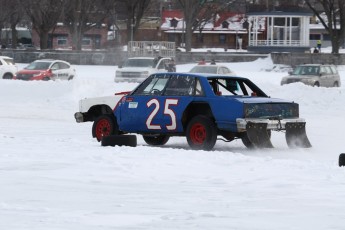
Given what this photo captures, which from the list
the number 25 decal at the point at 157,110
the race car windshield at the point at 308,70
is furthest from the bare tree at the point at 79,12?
the number 25 decal at the point at 157,110

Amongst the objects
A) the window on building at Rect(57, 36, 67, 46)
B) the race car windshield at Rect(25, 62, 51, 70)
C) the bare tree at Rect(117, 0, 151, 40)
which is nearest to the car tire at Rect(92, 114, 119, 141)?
the race car windshield at Rect(25, 62, 51, 70)

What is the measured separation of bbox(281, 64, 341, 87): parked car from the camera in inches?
1713

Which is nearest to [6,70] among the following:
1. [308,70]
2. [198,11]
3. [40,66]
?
[40,66]

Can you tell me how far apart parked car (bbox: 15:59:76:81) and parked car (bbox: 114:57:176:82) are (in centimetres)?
299

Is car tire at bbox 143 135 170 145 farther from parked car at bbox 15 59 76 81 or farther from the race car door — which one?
parked car at bbox 15 59 76 81

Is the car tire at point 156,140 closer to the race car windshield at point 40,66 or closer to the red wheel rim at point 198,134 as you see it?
the red wheel rim at point 198,134

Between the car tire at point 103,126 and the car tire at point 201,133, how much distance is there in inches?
77.0

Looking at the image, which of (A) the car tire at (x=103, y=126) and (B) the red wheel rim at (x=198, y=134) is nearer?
(B) the red wheel rim at (x=198, y=134)

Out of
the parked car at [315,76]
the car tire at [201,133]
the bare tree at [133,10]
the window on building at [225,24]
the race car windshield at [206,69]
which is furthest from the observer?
the window on building at [225,24]

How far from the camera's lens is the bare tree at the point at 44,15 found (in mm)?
83812

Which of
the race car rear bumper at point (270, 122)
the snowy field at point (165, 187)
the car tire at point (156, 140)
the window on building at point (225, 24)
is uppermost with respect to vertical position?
the window on building at point (225, 24)

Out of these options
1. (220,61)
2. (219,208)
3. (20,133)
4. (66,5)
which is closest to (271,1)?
(66,5)

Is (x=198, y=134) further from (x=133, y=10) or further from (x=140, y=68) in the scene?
(x=133, y=10)

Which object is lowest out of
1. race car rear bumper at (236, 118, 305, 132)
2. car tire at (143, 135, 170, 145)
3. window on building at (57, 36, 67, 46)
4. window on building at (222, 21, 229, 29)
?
car tire at (143, 135, 170, 145)
